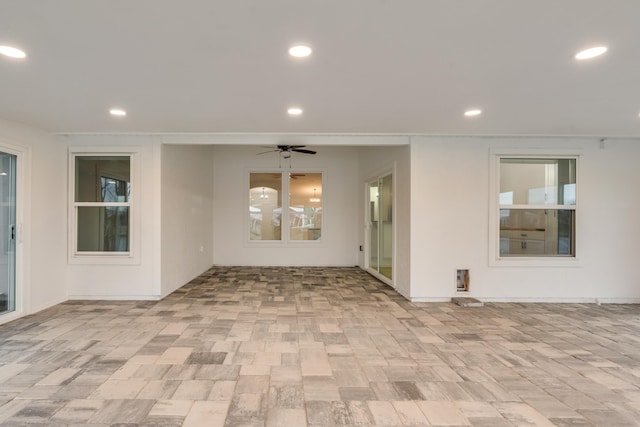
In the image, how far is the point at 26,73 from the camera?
2.84m

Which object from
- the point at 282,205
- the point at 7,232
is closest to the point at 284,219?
the point at 282,205

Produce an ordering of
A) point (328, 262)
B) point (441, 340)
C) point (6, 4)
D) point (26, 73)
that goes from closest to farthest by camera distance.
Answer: point (6, 4)
point (26, 73)
point (441, 340)
point (328, 262)

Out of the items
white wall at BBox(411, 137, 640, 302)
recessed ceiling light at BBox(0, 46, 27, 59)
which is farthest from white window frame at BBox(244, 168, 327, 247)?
recessed ceiling light at BBox(0, 46, 27, 59)

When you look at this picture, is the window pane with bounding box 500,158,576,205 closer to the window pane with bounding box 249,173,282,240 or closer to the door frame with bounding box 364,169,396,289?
the door frame with bounding box 364,169,396,289

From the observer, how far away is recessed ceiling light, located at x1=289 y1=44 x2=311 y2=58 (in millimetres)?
2425

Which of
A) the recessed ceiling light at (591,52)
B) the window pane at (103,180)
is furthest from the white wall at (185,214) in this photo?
the recessed ceiling light at (591,52)

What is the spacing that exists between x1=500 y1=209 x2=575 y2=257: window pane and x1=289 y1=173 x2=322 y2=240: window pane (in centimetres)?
441

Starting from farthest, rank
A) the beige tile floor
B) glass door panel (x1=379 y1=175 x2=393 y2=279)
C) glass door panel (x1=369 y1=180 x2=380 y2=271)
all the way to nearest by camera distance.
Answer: glass door panel (x1=369 y1=180 x2=380 y2=271) → glass door panel (x1=379 y1=175 x2=393 y2=279) → the beige tile floor

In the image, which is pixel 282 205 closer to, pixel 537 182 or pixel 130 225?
pixel 130 225

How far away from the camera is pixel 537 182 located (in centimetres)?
540

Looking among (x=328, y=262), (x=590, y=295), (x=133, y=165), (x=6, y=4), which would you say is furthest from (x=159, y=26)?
(x=328, y=262)

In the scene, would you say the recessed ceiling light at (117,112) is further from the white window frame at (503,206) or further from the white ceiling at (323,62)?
the white window frame at (503,206)

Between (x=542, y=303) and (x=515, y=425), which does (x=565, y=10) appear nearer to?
(x=515, y=425)

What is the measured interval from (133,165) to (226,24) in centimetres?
377
